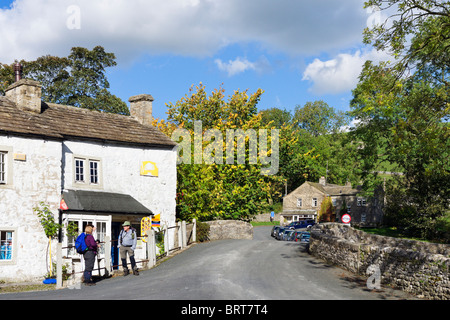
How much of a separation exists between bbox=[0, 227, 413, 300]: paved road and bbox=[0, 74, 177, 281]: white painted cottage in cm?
424

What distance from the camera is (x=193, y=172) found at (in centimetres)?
3225

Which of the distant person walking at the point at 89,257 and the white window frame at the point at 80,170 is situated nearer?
Result: the distant person walking at the point at 89,257

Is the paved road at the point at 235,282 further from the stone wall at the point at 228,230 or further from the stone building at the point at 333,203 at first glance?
the stone building at the point at 333,203

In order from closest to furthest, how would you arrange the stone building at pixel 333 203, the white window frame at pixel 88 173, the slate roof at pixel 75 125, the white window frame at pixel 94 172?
1. the slate roof at pixel 75 125
2. the white window frame at pixel 88 173
3. the white window frame at pixel 94 172
4. the stone building at pixel 333 203

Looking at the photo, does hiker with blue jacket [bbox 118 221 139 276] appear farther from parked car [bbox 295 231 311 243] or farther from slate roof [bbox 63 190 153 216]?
parked car [bbox 295 231 311 243]

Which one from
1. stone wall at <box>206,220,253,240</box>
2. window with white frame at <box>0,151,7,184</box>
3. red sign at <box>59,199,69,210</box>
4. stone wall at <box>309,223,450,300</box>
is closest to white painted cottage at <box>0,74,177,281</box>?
window with white frame at <box>0,151,7,184</box>

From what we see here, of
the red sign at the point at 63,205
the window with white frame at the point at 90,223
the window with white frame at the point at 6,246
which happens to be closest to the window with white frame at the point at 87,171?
the red sign at the point at 63,205

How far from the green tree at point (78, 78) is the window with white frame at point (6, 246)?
35.1 m

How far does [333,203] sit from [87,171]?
64.0 meters

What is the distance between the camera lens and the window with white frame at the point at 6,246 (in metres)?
20.2

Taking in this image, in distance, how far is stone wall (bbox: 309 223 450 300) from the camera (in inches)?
506
